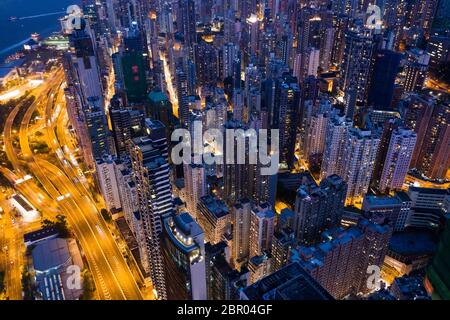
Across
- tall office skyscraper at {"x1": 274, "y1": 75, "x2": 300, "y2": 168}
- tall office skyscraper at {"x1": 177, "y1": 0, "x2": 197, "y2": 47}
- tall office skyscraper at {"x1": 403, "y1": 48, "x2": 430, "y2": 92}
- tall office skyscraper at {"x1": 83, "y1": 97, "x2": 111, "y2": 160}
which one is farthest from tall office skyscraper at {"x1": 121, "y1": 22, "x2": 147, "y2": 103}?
tall office skyscraper at {"x1": 403, "y1": 48, "x2": 430, "y2": 92}

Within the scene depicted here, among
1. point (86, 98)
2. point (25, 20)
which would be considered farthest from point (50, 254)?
point (25, 20)

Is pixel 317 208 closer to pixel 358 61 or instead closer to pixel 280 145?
pixel 280 145

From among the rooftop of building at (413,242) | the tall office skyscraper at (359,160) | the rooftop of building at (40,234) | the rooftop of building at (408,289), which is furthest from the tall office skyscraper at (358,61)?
the rooftop of building at (40,234)

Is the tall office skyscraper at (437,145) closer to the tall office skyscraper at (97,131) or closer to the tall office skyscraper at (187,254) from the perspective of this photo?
the tall office skyscraper at (187,254)

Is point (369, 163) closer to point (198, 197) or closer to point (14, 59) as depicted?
point (198, 197)

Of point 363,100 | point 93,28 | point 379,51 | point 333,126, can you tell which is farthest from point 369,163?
point 93,28

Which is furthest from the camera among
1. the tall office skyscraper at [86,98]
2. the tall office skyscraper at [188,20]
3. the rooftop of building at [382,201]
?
the tall office skyscraper at [188,20]
